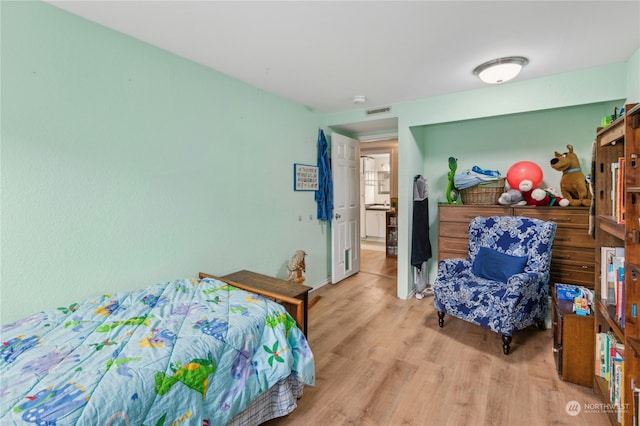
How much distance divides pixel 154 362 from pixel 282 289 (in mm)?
1025

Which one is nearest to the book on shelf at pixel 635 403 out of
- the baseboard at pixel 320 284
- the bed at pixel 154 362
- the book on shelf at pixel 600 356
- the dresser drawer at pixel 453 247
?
the book on shelf at pixel 600 356

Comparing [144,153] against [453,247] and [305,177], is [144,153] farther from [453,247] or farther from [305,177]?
[453,247]

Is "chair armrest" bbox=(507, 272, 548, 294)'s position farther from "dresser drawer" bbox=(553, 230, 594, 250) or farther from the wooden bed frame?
the wooden bed frame

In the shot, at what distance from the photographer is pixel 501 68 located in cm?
230

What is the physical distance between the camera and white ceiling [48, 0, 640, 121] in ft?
Answer: 5.50

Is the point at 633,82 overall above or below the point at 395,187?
above

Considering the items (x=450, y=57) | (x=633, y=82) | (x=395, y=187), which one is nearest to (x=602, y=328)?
(x=633, y=82)

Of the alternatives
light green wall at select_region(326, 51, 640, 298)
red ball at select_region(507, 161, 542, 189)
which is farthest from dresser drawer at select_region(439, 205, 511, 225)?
light green wall at select_region(326, 51, 640, 298)

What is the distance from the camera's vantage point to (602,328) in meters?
1.82

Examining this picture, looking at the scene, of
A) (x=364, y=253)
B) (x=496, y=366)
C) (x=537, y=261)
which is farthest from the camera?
(x=364, y=253)

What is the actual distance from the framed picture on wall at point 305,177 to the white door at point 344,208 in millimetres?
318

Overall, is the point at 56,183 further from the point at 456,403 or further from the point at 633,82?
the point at 633,82

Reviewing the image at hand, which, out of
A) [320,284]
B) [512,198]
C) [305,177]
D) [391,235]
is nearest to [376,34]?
[305,177]

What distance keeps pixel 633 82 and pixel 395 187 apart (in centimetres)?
434
